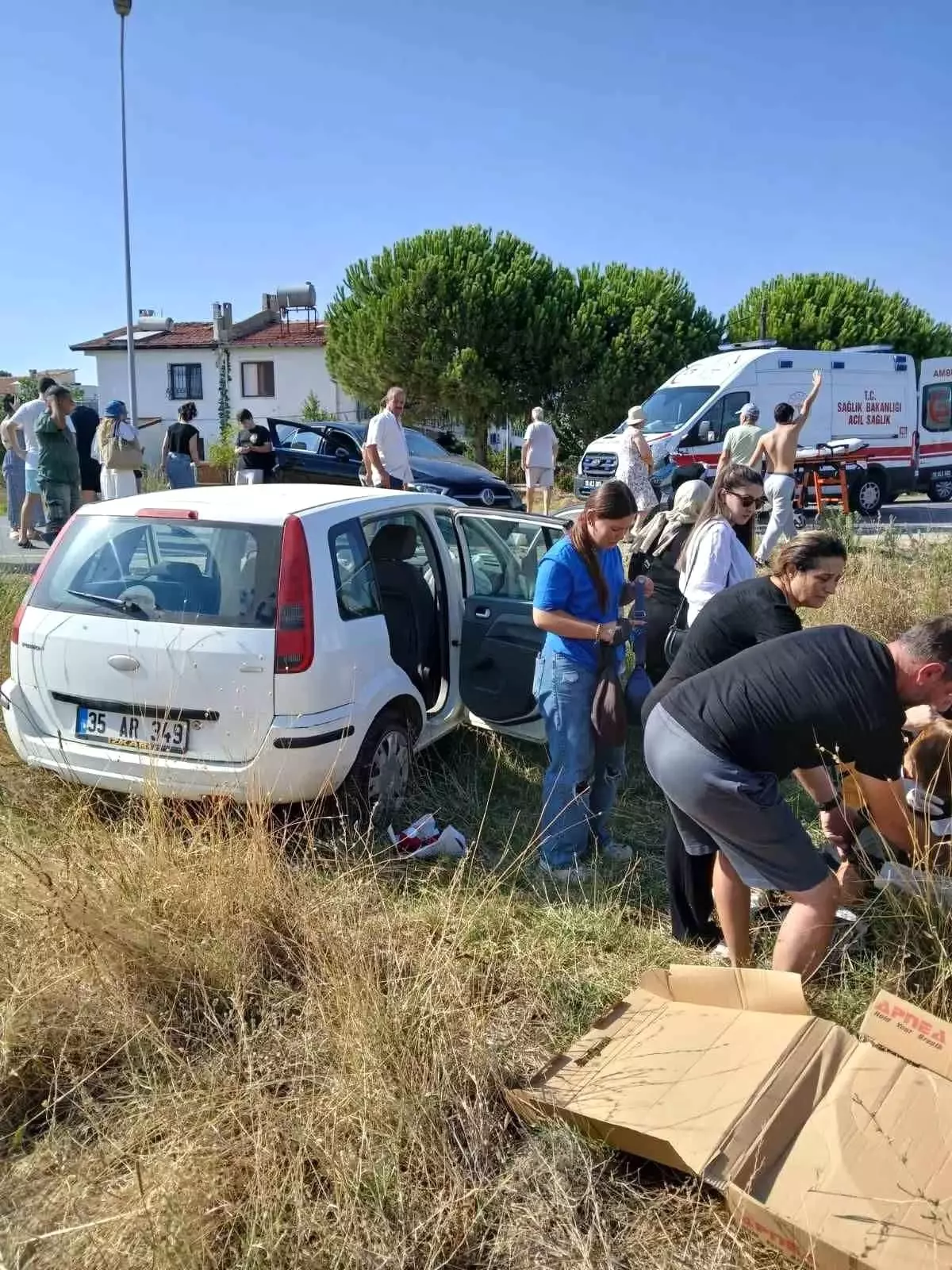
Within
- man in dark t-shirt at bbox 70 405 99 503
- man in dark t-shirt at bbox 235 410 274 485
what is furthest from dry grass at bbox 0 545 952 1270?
man in dark t-shirt at bbox 235 410 274 485

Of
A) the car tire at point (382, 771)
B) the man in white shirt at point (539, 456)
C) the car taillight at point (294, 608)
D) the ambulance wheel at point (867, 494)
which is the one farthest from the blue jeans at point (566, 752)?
the ambulance wheel at point (867, 494)

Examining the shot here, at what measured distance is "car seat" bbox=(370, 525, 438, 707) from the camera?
5020 millimetres

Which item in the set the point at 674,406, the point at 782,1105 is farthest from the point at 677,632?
the point at 674,406

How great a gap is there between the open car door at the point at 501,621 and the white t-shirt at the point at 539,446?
Result: 34.3ft

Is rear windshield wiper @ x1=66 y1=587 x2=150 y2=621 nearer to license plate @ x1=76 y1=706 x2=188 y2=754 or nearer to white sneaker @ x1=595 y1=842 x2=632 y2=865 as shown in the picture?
license plate @ x1=76 y1=706 x2=188 y2=754

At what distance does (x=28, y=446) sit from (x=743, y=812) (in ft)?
33.4

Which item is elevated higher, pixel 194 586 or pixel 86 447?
pixel 86 447

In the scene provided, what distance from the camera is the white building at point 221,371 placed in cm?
4131

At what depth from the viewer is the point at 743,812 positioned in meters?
2.91

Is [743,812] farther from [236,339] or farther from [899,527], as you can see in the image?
[236,339]

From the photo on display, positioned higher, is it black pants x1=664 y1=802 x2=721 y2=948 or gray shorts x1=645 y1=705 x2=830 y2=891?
gray shorts x1=645 y1=705 x2=830 y2=891

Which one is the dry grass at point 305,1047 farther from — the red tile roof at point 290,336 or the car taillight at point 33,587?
the red tile roof at point 290,336

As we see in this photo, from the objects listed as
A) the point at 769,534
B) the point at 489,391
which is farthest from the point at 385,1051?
the point at 489,391

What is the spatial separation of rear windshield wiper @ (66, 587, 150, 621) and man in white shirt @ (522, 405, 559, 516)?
11647 mm
